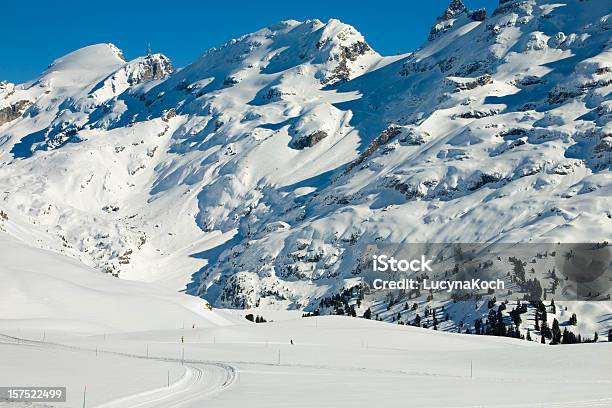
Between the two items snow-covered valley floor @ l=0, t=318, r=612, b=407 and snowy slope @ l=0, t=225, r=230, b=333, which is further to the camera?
snowy slope @ l=0, t=225, r=230, b=333

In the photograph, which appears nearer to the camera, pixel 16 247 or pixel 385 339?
pixel 385 339

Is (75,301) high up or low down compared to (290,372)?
up

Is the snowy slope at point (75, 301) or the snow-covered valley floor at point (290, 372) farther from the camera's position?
the snowy slope at point (75, 301)

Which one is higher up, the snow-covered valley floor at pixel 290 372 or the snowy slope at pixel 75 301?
the snowy slope at pixel 75 301

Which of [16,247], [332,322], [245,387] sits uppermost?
[16,247]

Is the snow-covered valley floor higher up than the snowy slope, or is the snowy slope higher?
the snowy slope

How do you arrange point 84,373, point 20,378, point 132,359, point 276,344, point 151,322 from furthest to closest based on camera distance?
point 151,322
point 276,344
point 132,359
point 84,373
point 20,378

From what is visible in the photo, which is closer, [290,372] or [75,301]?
[290,372]

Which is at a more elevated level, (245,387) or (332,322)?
(332,322)

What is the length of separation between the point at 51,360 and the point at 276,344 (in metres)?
32.4

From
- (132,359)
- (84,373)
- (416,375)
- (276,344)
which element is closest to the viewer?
(84,373)

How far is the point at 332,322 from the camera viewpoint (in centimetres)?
12762

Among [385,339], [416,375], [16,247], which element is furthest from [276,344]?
[16,247]

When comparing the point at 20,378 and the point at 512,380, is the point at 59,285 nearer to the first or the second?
the point at 20,378
